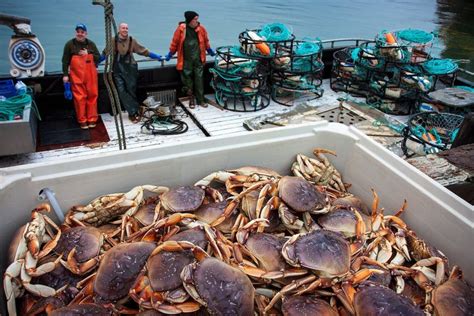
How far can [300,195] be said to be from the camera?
2381 millimetres

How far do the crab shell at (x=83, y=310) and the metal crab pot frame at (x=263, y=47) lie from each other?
16.3 feet

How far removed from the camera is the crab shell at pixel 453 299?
1.83 metres

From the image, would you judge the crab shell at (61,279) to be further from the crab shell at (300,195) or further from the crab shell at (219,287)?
the crab shell at (300,195)

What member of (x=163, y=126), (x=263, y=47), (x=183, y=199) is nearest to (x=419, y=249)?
(x=183, y=199)

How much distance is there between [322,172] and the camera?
2.90 meters

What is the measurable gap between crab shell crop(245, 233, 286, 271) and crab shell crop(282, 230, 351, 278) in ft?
0.19

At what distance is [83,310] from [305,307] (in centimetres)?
102

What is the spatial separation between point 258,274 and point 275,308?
0.18 metres

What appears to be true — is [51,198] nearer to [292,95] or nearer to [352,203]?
[352,203]

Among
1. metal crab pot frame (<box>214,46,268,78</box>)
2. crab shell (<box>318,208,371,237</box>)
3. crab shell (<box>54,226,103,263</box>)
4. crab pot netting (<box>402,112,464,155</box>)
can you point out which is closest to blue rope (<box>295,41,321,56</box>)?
metal crab pot frame (<box>214,46,268,78</box>)

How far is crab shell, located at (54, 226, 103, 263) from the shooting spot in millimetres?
2076

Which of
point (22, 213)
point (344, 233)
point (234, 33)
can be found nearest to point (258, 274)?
point (344, 233)

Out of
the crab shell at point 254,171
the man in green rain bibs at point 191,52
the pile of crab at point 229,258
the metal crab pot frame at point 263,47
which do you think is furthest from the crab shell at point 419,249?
the man in green rain bibs at point 191,52

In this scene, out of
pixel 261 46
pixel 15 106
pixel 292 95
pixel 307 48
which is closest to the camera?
pixel 15 106
